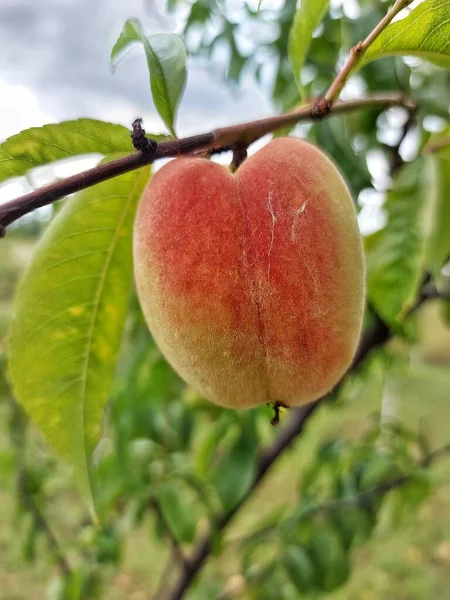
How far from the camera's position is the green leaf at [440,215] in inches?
32.2

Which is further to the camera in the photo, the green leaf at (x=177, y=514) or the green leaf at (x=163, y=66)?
the green leaf at (x=177, y=514)

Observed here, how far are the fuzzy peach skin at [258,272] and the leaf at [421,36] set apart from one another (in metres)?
0.11

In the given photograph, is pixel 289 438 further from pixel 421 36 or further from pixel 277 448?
pixel 421 36

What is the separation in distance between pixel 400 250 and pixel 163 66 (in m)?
0.39

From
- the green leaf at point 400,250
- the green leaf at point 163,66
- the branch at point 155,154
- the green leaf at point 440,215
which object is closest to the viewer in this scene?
the branch at point 155,154

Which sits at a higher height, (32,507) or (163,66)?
(163,66)

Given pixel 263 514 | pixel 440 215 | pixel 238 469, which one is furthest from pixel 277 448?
pixel 263 514

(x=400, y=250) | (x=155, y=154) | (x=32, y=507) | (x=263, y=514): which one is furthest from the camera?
(x=263, y=514)

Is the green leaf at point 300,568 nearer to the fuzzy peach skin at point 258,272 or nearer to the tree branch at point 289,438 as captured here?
the tree branch at point 289,438

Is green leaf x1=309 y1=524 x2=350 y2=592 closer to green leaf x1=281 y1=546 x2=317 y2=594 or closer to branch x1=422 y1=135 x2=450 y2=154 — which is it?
green leaf x1=281 y1=546 x2=317 y2=594

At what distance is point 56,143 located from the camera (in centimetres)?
46

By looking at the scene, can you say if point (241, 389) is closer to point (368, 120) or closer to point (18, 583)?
point (368, 120)

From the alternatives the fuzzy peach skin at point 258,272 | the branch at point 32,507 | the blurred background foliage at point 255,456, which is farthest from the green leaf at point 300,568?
the fuzzy peach skin at point 258,272

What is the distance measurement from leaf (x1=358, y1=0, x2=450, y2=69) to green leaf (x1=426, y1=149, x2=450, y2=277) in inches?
12.2
